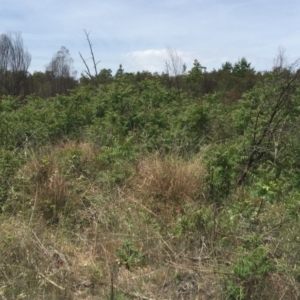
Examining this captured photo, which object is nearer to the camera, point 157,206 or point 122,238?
point 122,238

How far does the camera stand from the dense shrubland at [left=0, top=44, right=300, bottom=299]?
12.7ft

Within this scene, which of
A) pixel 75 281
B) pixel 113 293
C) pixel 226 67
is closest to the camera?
pixel 113 293

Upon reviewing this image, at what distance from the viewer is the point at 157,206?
5.43 metres

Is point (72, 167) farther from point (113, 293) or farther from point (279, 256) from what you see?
point (279, 256)

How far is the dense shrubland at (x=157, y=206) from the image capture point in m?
3.87

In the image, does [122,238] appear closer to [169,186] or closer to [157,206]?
[157,206]

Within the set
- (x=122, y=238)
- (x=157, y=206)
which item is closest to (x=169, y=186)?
(x=157, y=206)

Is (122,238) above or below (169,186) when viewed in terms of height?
below

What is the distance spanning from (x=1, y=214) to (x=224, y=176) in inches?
97.1

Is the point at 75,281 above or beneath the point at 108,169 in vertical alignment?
beneath

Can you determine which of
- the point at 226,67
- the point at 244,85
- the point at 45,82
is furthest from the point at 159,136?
the point at 45,82

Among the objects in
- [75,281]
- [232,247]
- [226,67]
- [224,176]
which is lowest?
[75,281]

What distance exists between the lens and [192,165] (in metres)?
5.97

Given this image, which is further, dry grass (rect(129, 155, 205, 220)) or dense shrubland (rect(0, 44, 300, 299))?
dry grass (rect(129, 155, 205, 220))
